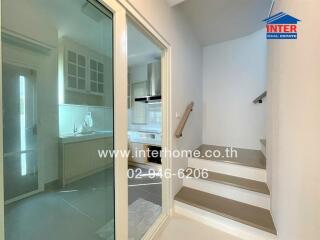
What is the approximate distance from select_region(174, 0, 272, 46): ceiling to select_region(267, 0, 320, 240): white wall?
0.89m

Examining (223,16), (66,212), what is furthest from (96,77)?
(223,16)

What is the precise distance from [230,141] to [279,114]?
6.46ft

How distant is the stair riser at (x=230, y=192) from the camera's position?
1.84m

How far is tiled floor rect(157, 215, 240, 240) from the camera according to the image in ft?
5.53

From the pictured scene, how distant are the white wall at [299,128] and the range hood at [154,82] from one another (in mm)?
2563

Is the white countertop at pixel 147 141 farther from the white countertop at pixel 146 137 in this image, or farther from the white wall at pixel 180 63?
the white wall at pixel 180 63

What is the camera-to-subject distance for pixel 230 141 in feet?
10.7

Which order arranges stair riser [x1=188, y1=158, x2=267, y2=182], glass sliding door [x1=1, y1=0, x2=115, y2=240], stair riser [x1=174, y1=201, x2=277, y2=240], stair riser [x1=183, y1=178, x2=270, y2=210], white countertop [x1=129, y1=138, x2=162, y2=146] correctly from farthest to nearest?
1. white countertop [x1=129, y1=138, x2=162, y2=146]
2. stair riser [x1=188, y1=158, x2=267, y2=182]
3. stair riser [x1=183, y1=178, x2=270, y2=210]
4. stair riser [x1=174, y1=201, x2=277, y2=240]
5. glass sliding door [x1=1, y1=0, x2=115, y2=240]

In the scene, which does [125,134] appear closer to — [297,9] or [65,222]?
[65,222]

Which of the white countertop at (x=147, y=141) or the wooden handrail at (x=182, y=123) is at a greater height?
the wooden handrail at (x=182, y=123)

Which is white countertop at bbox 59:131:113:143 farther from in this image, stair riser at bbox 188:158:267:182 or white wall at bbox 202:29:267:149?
white wall at bbox 202:29:267:149

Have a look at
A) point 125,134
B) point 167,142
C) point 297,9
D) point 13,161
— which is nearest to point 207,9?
point 297,9

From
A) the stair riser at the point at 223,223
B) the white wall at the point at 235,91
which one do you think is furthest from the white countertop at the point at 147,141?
the stair riser at the point at 223,223

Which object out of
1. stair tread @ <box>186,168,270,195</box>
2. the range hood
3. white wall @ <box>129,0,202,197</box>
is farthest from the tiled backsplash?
the range hood
